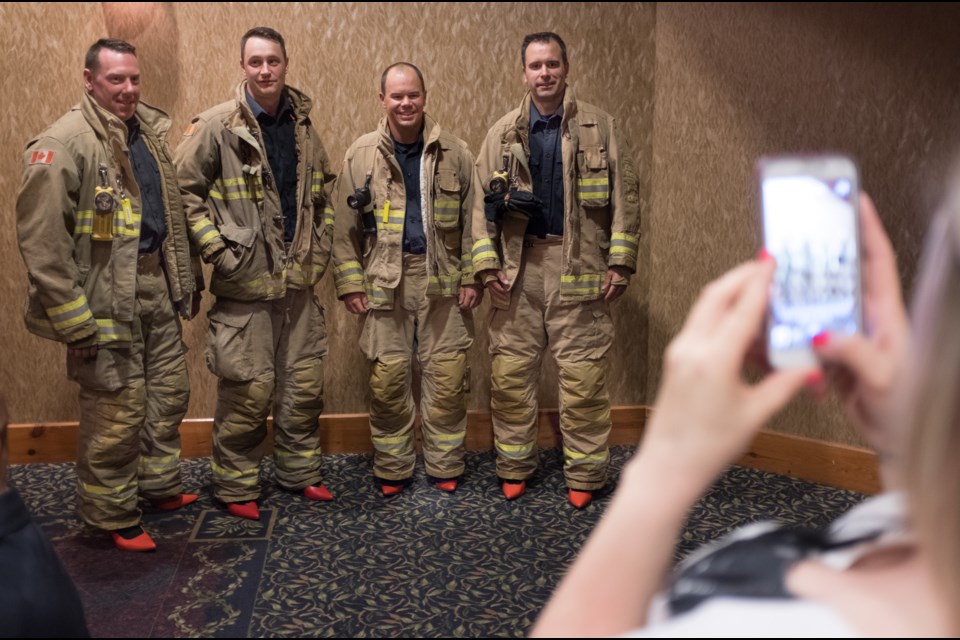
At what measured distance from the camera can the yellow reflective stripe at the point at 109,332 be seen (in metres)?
3.19

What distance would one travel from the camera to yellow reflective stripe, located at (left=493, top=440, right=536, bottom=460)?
3.90 metres

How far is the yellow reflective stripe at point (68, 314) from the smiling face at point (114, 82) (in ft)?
2.39

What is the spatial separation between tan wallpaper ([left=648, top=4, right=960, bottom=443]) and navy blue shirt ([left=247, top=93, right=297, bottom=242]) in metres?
1.78

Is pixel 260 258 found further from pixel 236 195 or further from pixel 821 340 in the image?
pixel 821 340

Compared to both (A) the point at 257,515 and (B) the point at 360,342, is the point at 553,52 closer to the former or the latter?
(B) the point at 360,342

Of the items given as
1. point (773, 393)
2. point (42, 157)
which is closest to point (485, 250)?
point (42, 157)

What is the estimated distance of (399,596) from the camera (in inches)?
116

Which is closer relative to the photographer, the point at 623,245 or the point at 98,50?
the point at 98,50

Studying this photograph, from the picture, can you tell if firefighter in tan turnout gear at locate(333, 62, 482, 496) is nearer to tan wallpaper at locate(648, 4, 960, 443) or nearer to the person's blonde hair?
tan wallpaper at locate(648, 4, 960, 443)

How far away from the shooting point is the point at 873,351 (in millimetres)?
839

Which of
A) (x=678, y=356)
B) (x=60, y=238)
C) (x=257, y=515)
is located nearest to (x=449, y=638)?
(x=257, y=515)

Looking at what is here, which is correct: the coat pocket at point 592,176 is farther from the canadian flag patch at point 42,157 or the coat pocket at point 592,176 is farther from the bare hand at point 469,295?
the canadian flag patch at point 42,157

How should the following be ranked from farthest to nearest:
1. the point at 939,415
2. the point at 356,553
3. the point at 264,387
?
the point at 264,387 → the point at 356,553 → the point at 939,415

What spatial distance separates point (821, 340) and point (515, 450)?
10.2ft
